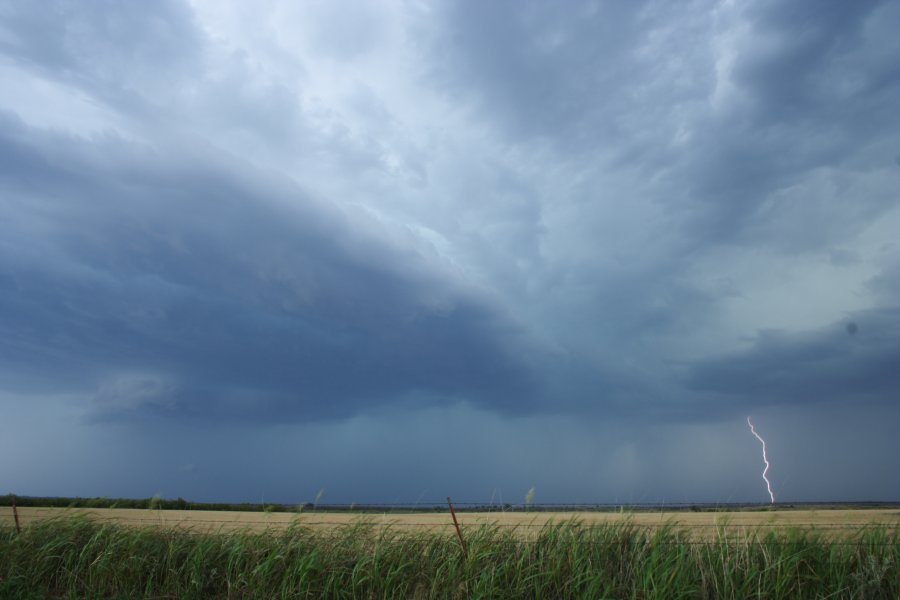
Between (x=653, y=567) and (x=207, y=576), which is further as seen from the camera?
(x=207, y=576)

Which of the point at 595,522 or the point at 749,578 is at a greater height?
the point at 595,522

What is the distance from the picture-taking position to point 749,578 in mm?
11750

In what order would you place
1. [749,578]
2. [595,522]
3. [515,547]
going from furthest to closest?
[595,522]
[515,547]
[749,578]

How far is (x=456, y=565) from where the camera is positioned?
13.0 metres

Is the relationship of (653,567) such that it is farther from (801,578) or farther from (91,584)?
(91,584)

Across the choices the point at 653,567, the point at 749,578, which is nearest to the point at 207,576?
the point at 653,567

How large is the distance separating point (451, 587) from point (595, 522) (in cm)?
404

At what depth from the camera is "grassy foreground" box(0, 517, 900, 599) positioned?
12.1 m

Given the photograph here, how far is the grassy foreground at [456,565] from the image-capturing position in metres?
12.1

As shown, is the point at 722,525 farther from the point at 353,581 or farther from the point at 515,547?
the point at 353,581

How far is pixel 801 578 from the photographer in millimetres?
12477

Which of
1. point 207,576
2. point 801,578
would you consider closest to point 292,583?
point 207,576

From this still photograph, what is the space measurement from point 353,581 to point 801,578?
8.63 m

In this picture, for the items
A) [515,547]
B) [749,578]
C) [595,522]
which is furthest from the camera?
[595,522]
